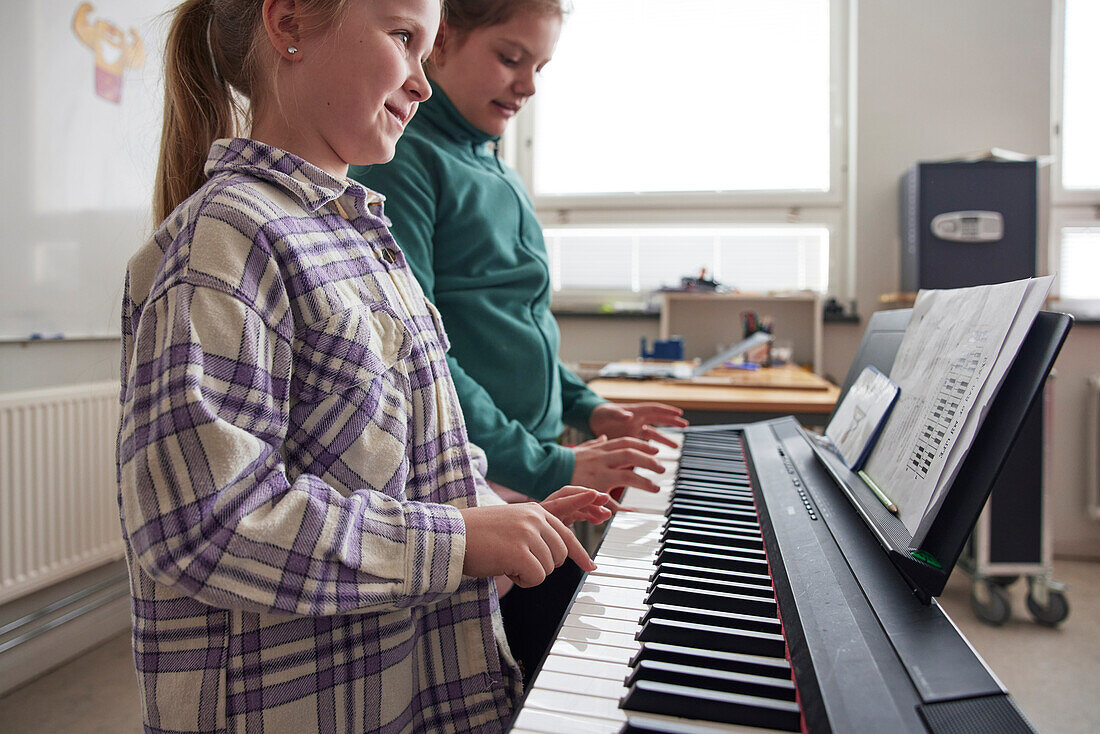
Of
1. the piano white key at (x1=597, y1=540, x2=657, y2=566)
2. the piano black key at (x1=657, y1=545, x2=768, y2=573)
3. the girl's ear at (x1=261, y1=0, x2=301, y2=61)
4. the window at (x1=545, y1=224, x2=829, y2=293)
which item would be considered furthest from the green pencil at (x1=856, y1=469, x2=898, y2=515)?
the window at (x1=545, y1=224, x2=829, y2=293)

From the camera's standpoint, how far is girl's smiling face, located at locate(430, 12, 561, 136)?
1.04m

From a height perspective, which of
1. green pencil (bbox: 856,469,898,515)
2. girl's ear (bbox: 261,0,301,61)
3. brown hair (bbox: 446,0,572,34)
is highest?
brown hair (bbox: 446,0,572,34)

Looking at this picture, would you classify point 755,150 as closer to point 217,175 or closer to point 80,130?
point 80,130

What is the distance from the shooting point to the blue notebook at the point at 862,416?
77 centimetres

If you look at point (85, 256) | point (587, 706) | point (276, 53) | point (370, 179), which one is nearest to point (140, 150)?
point (85, 256)

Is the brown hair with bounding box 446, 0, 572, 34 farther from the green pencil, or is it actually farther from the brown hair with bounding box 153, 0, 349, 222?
the green pencil

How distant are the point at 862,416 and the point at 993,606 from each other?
188cm

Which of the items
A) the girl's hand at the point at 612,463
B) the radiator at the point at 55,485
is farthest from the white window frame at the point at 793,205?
the girl's hand at the point at 612,463

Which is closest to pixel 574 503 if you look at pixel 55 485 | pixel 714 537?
pixel 714 537

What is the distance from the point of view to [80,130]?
6.39 feet

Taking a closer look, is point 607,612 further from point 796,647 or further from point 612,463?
point 612,463

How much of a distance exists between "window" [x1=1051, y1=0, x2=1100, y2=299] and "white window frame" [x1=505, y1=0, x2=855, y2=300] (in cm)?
82

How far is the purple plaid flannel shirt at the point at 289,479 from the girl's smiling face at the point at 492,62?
461 mm

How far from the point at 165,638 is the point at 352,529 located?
0.18 meters
